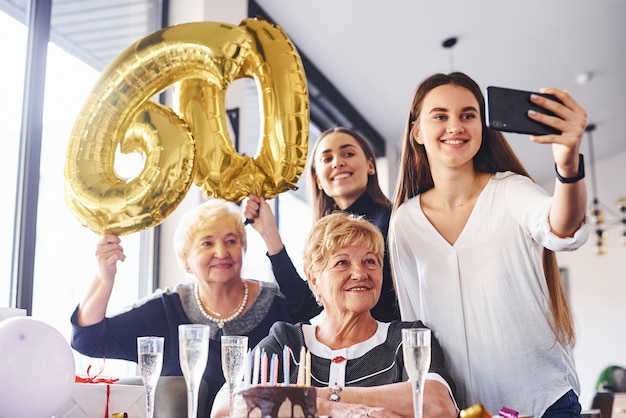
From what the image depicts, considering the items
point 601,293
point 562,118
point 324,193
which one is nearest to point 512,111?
point 562,118

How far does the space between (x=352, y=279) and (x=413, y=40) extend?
10.7 feet

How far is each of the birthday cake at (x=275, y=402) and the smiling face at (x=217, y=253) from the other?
1003mm

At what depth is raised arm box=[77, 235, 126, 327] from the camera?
51.4 inches

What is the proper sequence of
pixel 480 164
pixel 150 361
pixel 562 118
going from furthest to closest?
pixel 480 164
pixel 562 118
pixel 150 361

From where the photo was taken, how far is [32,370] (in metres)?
1.10

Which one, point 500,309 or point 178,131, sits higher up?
point 178,131

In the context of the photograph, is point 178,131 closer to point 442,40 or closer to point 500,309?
point 500,309

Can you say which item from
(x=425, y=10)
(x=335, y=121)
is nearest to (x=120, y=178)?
(x=425, y=10)

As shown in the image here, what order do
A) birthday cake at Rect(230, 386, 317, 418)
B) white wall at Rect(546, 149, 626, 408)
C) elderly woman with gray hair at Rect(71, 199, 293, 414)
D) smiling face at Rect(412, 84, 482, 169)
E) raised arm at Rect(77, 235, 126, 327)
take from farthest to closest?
white wall at Rect(546, 149, 626, 408), elderly woman with gray hair at Rect(71, 199, 293, 414), smiling face at Rect(412, 84, 482, 169), raised arm at Rect(77, 235, 126, 327), birthday cake at Rect(230, 386, 317, 418)

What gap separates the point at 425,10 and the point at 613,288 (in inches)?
215

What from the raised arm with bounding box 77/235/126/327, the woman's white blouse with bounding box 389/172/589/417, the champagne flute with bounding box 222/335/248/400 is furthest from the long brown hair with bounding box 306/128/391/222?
the champagne flute with bounding box 222/335/248/400

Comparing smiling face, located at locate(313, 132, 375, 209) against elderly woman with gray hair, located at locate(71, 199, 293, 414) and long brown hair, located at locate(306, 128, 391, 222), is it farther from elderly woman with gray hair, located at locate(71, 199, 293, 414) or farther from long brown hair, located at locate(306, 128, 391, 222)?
elderly woman with gray hair, located at locate(71, 199, 293, 414)

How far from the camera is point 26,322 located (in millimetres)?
1142

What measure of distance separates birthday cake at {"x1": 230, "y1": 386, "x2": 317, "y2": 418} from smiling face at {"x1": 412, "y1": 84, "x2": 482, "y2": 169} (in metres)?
0.86
